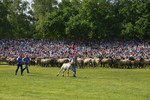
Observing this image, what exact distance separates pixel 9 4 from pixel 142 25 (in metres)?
39.4

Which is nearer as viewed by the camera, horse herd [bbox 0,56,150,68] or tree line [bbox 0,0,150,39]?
horse herd [bbox 0,56,150,68]

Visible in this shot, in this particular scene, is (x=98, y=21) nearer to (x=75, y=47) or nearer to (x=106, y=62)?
(x=75, y=47)

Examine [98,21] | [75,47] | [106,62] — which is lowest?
[106,62]

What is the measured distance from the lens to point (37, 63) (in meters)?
52.2

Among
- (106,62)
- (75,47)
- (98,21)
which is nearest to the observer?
(106,62)

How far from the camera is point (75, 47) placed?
6662 centimetres

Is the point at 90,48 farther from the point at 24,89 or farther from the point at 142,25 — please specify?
the point at 24,89

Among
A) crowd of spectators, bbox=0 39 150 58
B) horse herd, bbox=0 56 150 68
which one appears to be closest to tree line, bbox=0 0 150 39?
crowd of spectators, bbox=0 39 150 58

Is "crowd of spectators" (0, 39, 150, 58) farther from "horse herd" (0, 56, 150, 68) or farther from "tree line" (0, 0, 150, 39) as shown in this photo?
"horse herd" (0, 56, 150, 68)

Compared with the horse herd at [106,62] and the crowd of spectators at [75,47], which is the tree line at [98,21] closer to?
the crowd of spectators at [75,47]

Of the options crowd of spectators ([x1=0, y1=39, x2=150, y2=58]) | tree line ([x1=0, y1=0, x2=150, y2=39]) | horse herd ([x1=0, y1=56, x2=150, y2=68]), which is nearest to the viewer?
horse herd ([x1=0, y1=56, x2=150, y2=68])

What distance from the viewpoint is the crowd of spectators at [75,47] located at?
60188 mm

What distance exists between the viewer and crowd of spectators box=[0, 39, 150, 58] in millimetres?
60188

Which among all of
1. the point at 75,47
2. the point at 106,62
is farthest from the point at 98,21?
the point at 106,62
